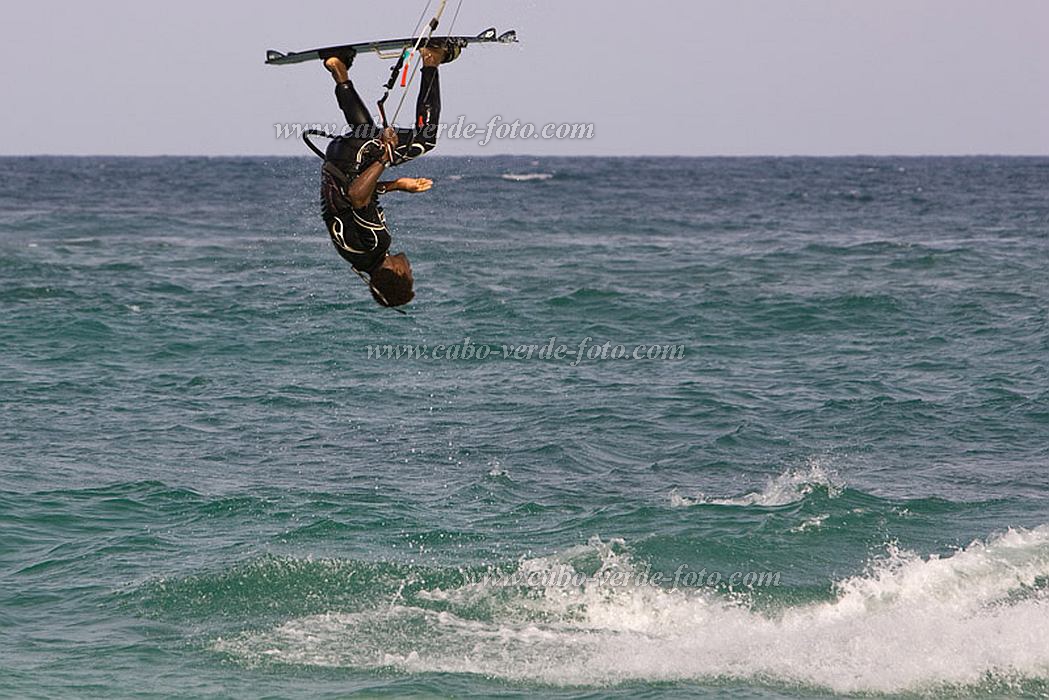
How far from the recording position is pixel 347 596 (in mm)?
13617

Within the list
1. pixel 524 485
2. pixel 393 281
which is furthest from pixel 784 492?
pixel 393 281

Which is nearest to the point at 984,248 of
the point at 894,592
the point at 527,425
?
the point at 527,425

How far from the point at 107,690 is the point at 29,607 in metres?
2.45

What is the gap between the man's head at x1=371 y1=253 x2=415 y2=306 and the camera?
1041 centimetres

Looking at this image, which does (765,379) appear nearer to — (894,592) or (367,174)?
(894,592)

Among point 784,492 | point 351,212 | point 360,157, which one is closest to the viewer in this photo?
point 360,157

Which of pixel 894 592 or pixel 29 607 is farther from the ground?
pixel 894 592
